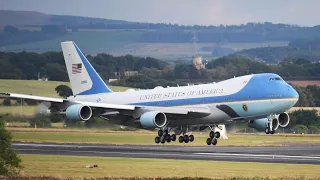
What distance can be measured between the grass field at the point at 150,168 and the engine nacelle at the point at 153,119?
4471 millimetres

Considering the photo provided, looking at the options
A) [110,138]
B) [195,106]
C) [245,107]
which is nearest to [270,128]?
[245,107]

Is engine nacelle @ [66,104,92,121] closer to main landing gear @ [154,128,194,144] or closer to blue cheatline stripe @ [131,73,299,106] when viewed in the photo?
main landing gear @ [154,128,194,144]

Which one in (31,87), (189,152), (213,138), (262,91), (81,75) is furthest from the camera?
(31,87)

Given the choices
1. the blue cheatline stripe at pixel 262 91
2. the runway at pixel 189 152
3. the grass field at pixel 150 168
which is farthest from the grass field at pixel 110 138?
the blue cheatline stripe at pixel 262 91

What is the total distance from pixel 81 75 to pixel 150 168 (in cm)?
2258

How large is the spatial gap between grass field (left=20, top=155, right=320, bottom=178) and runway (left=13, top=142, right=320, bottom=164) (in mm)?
4081

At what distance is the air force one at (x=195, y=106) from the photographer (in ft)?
221

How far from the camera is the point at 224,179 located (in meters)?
50.5

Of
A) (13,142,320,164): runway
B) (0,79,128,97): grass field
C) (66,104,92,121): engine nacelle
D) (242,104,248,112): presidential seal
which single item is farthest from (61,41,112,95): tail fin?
(0,79,128,97): grass field

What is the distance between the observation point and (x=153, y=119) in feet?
229

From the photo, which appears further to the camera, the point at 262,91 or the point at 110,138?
the point at 110,138

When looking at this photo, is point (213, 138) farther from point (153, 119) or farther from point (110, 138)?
point (110, 138)

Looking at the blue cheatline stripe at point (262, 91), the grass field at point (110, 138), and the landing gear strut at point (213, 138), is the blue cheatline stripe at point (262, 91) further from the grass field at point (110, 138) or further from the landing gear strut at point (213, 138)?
the grass field at point (110, 138)

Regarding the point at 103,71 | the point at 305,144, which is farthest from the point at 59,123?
the point at 103,71
